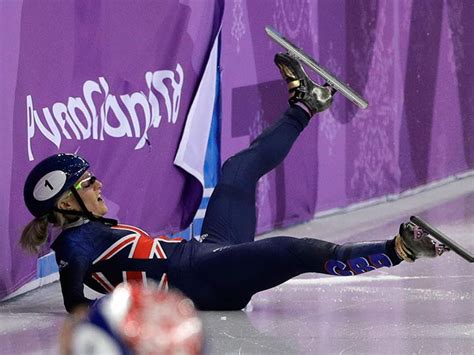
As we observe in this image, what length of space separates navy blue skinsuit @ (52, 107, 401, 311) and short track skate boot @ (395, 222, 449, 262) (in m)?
0.09

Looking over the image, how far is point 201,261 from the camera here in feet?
16.5

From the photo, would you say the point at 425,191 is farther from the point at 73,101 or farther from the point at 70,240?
the point at 70,240

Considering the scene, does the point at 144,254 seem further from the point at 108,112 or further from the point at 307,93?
the point at 108,112

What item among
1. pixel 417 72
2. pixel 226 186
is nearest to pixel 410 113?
pixel 417 72

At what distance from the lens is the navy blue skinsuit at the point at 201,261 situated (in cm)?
478

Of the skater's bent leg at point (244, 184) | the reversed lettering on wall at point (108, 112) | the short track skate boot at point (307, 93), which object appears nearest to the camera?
the skater's bent leg at point (244, 184)

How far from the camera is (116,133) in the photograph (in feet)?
21.2

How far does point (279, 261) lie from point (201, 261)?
12.7 inches

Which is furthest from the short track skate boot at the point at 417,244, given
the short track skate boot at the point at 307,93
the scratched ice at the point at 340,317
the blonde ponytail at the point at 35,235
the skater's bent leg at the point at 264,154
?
the short track skate boot at the point at 307,93

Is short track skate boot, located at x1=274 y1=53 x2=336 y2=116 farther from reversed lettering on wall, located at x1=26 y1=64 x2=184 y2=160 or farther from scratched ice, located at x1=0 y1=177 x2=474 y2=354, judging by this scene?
reversed lettering on wall, located at x1=26 y1=64 x2=184 y2=160

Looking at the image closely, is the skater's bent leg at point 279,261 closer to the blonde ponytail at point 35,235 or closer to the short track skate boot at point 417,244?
the short track skate boot at point 417,244

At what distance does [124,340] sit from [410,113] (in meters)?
7.86

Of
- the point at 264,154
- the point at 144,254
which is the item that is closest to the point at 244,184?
the point at 264,154

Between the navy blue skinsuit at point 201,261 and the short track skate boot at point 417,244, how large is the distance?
89 mm
